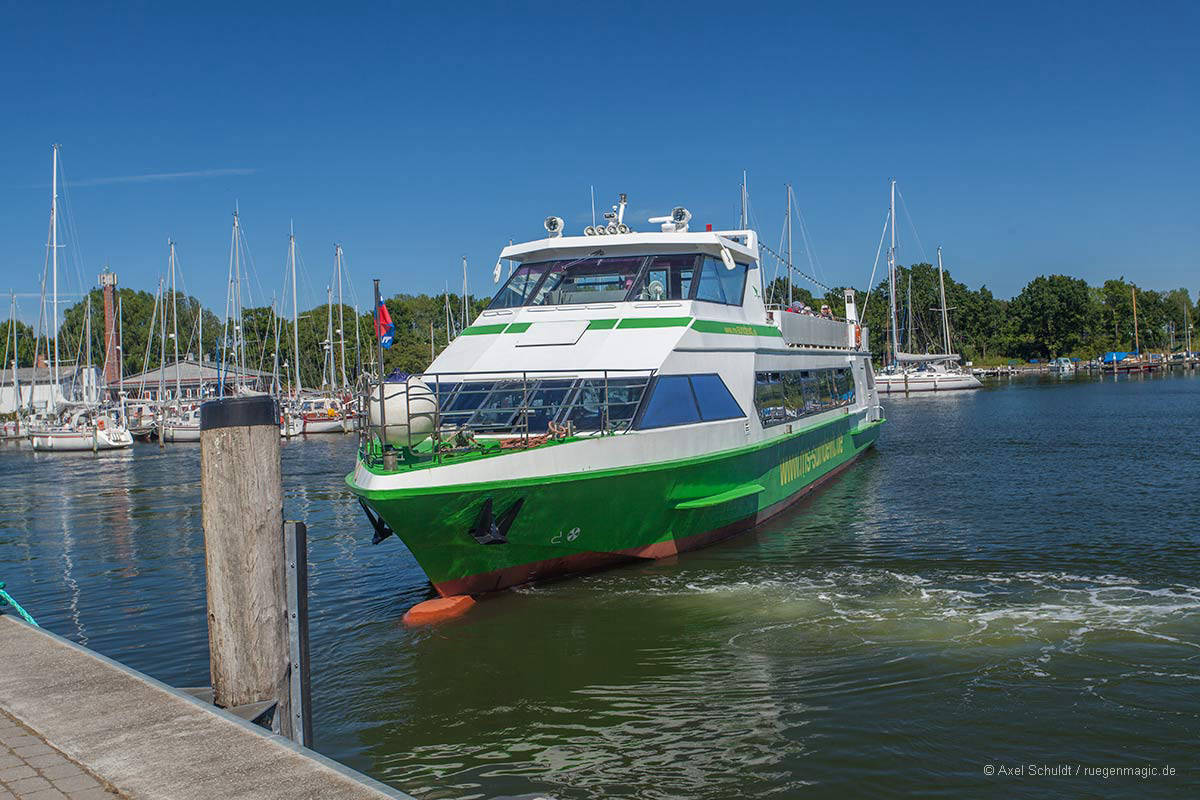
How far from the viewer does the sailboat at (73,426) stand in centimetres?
4962

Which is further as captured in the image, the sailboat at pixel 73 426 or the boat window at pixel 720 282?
the sailboat at pixel 73 426

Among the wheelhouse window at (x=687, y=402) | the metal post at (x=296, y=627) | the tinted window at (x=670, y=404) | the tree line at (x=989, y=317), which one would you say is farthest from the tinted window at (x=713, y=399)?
the tree line at (x=989, y=317)

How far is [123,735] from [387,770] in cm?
243

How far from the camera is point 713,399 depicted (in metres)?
14.7

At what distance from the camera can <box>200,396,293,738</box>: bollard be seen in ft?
20.9

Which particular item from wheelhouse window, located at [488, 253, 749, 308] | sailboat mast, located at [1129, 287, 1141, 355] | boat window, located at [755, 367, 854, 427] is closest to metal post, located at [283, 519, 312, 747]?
wheelhouse window, located at [488, 253, 749, 308]

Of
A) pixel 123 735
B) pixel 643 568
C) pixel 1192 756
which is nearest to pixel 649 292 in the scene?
pixel 643 568

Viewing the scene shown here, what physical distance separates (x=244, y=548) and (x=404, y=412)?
5.65m

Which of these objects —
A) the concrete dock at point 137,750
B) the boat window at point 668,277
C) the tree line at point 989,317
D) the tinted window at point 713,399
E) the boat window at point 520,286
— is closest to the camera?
the concrete dock at point 137,750

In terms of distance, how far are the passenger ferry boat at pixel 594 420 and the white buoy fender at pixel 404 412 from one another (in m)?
0.03

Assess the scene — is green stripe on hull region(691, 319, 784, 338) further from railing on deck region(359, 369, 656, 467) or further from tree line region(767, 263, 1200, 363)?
tree line region(767, 263, 1200, 363)

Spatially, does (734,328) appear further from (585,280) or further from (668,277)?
(585,280)

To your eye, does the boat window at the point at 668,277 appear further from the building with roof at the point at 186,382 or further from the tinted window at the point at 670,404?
the building with roof at the point at 186,382

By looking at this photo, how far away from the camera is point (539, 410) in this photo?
1357cm
